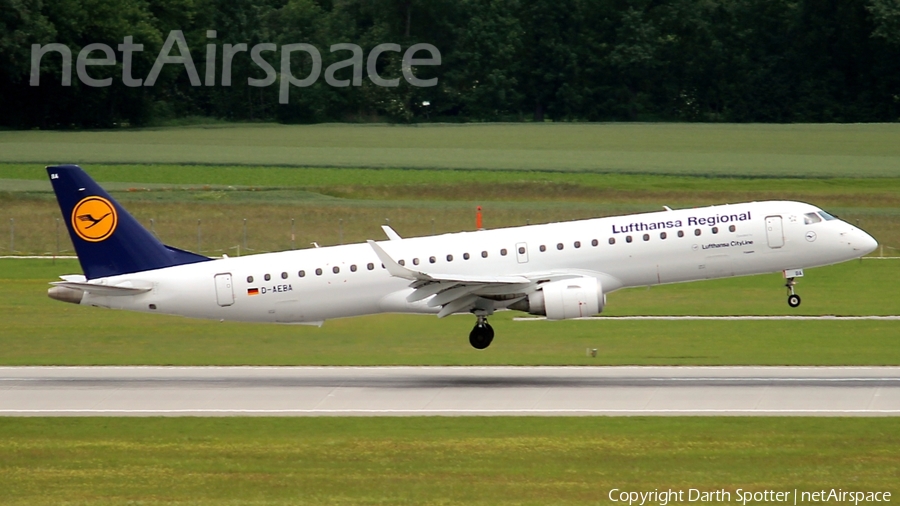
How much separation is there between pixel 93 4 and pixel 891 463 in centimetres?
8979

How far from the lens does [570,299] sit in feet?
112

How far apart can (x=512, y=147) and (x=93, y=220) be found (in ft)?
215

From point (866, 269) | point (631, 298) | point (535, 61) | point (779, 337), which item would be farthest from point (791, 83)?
point (779, 337)

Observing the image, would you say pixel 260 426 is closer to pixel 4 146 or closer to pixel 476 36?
pixel 4 146

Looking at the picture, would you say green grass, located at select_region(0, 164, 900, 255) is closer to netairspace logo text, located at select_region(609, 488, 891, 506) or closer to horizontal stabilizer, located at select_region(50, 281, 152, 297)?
horizontal stabilizer, located at select_region(50, 281, 152, 297)

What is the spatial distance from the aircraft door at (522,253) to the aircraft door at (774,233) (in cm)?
671

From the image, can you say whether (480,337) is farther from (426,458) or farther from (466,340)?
(426,458)

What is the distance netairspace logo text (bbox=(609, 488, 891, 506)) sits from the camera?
21.7 meters

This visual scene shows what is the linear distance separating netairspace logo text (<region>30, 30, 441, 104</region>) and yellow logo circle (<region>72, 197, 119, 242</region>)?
6545 cm

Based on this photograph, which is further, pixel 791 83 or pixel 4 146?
pixel 791 83

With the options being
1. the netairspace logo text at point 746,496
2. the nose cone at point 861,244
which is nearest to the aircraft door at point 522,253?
the nose cone at point 861,244

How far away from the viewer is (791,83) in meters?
108

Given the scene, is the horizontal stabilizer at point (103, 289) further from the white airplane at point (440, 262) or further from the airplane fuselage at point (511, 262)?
the airplane fuselage at point (511, 262)

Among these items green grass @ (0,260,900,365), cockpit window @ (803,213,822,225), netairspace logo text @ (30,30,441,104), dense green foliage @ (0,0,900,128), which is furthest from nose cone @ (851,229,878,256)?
netairspace logo text @ (30,30,441,104)
